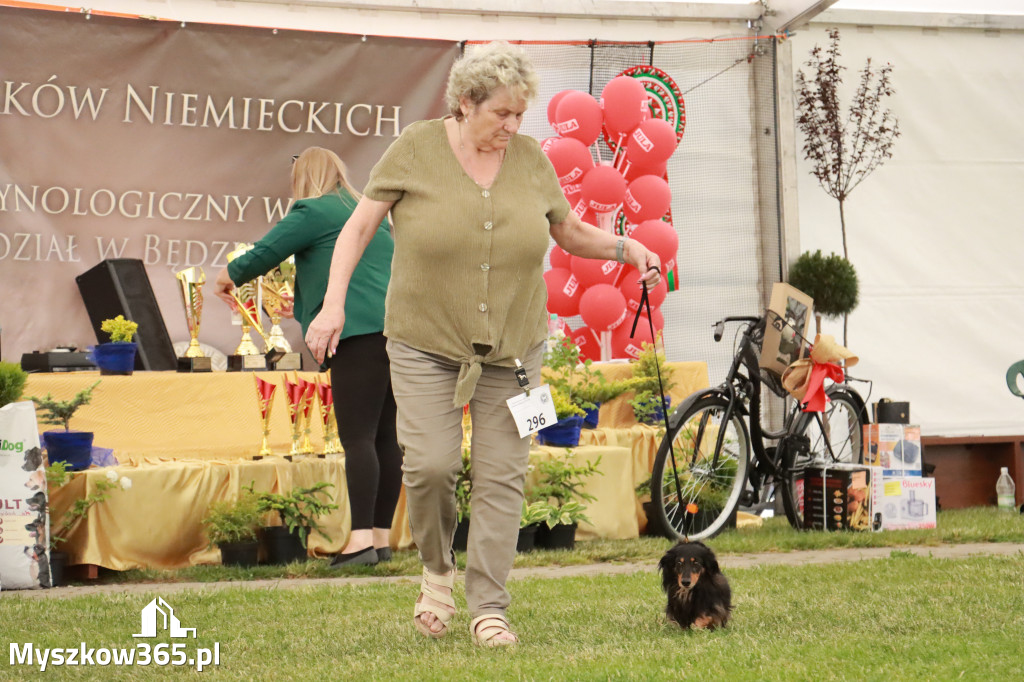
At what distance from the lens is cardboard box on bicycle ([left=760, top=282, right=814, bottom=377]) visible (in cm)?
511

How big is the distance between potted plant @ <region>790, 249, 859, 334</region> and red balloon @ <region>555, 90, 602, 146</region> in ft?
5.20

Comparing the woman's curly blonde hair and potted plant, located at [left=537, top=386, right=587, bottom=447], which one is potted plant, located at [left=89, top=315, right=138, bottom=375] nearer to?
potted plant, located at [left=537, top=386, right=587, bottom=447]

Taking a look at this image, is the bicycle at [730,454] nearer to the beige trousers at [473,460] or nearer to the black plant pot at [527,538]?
the black plant pot at [527,538]

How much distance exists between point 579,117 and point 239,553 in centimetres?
334

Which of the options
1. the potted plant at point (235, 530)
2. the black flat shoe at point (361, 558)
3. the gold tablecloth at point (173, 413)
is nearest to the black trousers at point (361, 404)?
the black flat shoe at point (361, 558)

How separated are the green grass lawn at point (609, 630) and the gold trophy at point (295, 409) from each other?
1028mm

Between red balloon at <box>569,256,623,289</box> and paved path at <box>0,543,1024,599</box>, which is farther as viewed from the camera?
red balloon at <box>569,256,623,289</box>

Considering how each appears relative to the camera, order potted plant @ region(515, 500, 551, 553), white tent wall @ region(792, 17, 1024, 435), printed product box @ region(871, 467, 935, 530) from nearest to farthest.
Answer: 1. potted plant @ region(515, 500, 551, 553)
2. printed product box @ region(871, 467, 935, 530)
3. white tent wall @ region(792, 17, 1024, 435)

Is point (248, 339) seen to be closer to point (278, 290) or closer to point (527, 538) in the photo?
point (278, 290)

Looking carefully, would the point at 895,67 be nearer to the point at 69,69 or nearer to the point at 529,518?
the point at 529,518

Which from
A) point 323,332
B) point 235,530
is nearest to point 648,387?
point 235,530

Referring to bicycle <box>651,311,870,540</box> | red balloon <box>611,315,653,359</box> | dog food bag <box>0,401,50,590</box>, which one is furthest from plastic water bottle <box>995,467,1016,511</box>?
dog food bag <box>0,401,50,590</box>

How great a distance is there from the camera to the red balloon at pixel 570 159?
643 cm

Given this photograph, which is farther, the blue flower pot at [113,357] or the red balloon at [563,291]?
the red balloon at [563,291]
